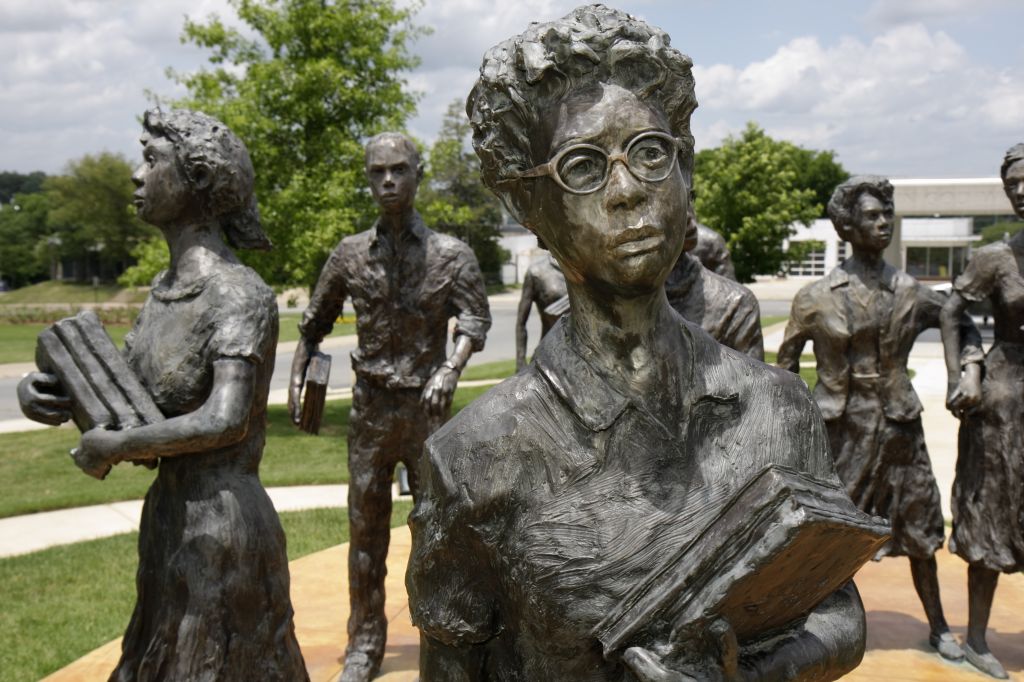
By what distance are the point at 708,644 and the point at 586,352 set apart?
0.50 meters

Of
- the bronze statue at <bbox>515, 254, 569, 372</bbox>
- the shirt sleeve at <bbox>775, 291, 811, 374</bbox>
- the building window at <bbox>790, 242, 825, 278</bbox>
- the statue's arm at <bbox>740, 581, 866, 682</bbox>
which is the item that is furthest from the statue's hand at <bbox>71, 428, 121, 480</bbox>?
the building window at <bbox>790, 242, 825, 278</bbox>

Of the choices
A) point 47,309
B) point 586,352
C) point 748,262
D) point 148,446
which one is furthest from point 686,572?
point 47,309

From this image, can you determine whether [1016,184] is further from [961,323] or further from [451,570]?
[451,570]

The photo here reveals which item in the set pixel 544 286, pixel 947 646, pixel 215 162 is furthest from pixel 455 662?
pixel 544 286

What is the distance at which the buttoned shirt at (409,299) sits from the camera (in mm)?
5121

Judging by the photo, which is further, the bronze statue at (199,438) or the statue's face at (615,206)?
the bronze statue at (199,438)

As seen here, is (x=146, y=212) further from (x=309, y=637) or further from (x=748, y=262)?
(x=748, y=262)

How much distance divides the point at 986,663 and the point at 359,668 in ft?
10.7

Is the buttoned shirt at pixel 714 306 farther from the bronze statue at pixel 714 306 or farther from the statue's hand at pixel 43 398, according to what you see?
the statue's hand at pixel 43 398

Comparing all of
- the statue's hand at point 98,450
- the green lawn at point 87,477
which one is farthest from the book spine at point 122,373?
the green lawn at point 87,477

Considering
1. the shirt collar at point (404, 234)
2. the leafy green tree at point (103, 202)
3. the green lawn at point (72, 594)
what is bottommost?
the green lawn at point (72, 594)

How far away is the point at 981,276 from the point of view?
511 centimetres

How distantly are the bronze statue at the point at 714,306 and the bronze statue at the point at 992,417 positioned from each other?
1.33m

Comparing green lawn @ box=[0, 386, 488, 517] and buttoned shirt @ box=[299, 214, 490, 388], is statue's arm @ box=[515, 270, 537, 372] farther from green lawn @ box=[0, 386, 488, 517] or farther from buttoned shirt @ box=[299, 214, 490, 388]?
green lawn @ box=[0, 386, 488, 517]
